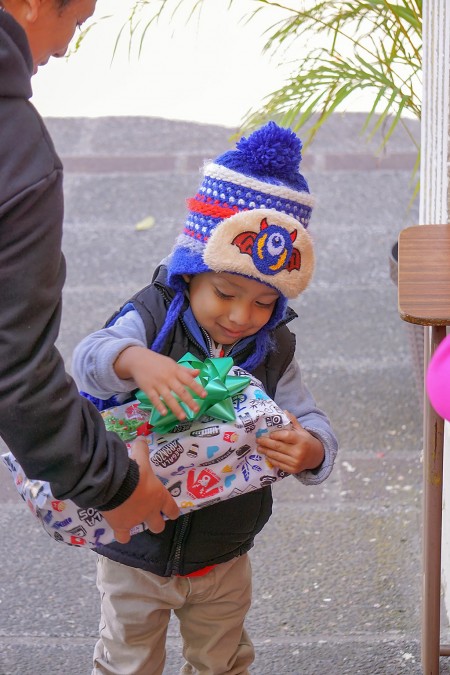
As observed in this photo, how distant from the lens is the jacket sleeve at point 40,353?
1.49 meters

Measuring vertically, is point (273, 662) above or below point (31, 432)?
below

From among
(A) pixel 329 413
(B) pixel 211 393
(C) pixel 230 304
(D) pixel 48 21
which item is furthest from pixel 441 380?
(A) pixel 329 413

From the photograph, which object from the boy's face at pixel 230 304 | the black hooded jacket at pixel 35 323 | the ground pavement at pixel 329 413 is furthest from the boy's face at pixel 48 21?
the ground pavement at pixel 329 413

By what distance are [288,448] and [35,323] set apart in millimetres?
636

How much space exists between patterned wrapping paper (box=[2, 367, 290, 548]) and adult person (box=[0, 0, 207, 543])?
6.4 inches

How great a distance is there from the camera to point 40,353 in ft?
5.22

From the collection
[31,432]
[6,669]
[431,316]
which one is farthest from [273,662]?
[31,432]

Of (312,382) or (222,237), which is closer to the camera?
(222,237)

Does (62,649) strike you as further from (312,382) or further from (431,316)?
(312,382)

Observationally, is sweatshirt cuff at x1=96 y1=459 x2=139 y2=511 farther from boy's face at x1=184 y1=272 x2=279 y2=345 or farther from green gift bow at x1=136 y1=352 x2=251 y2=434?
boy's face at x1=184 y1=272 x2=279 y2=345

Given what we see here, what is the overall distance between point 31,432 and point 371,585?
165 centimetres

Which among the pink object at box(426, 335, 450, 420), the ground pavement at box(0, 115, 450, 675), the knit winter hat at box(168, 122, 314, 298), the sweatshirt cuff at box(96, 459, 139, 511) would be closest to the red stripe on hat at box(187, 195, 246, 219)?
the knit winter hat at box(168, 122, 314, 298)

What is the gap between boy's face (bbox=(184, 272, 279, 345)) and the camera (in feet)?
6.76

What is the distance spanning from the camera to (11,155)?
1471mm
